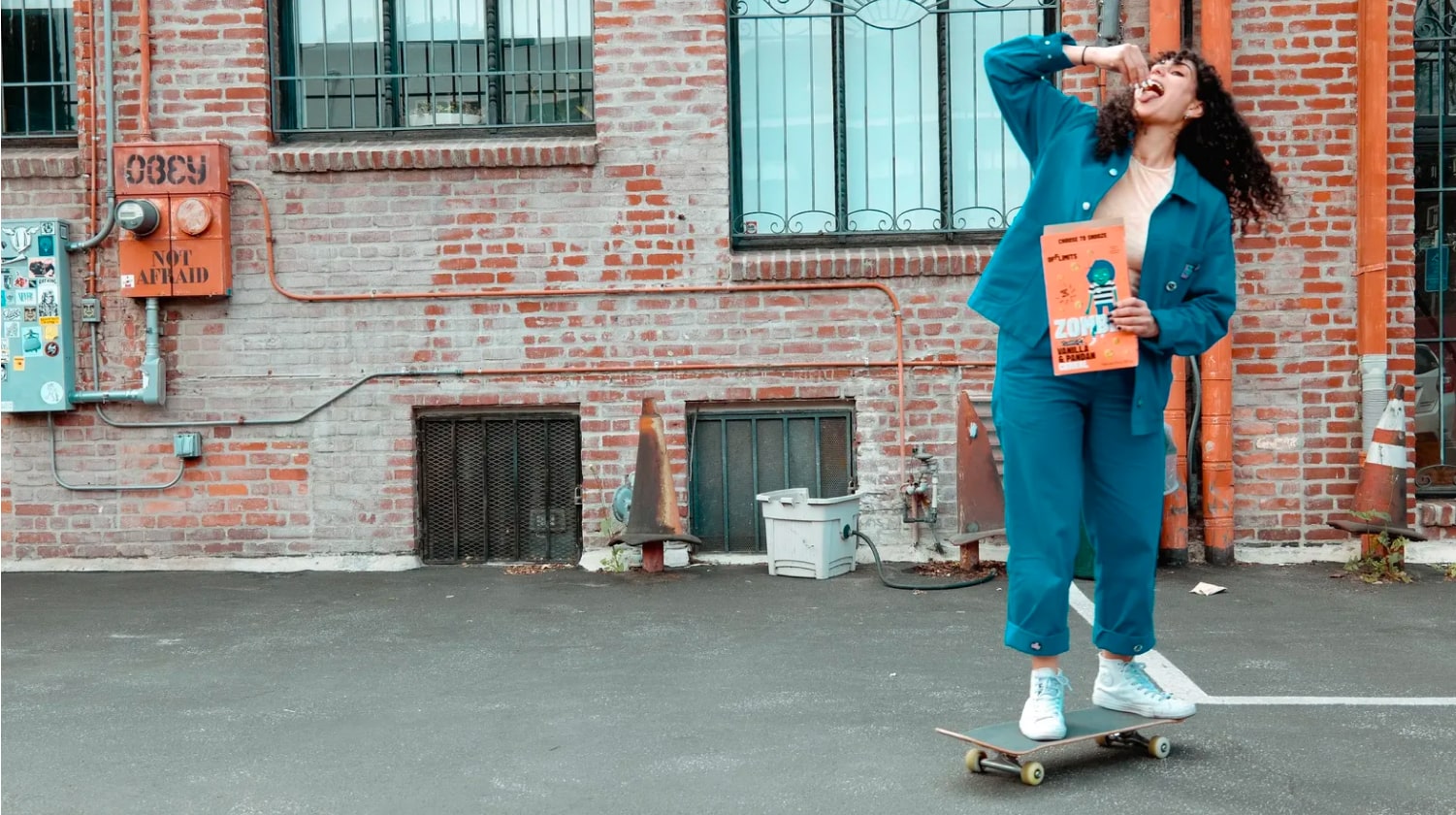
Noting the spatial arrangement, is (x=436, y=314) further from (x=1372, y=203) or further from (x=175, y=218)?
(x=1372, y=203)

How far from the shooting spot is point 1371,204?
7.89 meters

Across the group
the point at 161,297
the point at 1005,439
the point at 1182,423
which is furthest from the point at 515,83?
the point at 1005,439

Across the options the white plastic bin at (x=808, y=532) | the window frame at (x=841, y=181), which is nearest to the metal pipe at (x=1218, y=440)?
the window frame at (x=841, y=181)

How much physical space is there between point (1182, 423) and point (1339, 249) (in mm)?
1338

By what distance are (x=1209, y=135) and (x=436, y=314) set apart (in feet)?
17.2

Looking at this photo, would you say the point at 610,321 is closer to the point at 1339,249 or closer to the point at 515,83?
the point at 515,83

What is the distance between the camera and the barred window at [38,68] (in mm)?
8633

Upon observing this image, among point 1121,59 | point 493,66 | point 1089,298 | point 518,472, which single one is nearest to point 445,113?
point 493,66

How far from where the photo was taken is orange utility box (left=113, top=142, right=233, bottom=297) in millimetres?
8250

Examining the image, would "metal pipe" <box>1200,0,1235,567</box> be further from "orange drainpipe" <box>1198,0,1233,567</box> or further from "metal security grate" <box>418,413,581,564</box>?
"metal security grate" <box>418,413,581,564</box>

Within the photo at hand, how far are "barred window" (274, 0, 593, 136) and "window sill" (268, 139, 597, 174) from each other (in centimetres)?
28

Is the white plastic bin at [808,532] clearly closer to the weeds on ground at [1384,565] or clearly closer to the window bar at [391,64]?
the weeds on ground at [1384,565]

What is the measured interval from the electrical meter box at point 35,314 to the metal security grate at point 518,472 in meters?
2.15

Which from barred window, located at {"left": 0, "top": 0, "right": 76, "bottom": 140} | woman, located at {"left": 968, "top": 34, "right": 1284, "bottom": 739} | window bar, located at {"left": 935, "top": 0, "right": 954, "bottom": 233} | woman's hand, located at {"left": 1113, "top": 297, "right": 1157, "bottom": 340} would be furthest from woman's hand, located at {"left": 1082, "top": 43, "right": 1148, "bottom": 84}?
barred window, located at {"left": 0, "top": 0, "right": 76, "bottom": 140}
